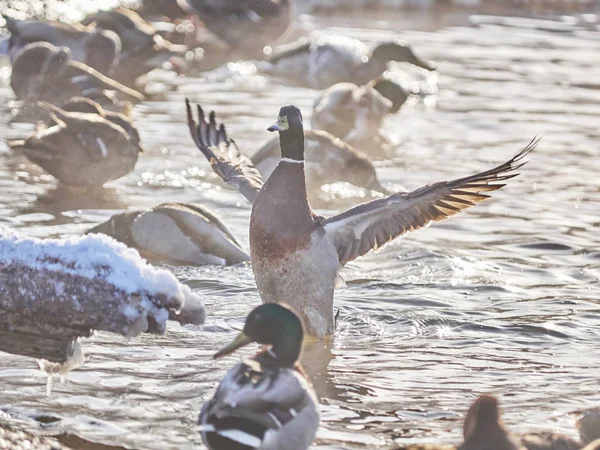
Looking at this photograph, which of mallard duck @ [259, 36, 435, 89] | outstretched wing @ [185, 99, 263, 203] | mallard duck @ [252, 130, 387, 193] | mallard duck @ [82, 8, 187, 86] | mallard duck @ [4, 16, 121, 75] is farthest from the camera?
mallard duck @ [259, 36, 435, 89]

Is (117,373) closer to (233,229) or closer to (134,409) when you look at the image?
(134,409)

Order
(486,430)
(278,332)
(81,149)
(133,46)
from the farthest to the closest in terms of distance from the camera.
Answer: (133,46) → (81,149) → (278,332) → (486,430)

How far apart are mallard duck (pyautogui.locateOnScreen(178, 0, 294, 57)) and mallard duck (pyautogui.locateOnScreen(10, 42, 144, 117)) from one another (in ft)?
22.5

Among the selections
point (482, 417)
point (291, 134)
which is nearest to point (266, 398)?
point (482, 417)

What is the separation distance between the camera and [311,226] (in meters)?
7.12

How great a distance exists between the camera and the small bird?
15.5 ft

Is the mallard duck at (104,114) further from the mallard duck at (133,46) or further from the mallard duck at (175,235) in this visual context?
the mallard duck at (133,46)

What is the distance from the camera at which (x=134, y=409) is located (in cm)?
563

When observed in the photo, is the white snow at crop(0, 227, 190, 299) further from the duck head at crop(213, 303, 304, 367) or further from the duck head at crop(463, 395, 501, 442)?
the duck head at crop(463, 395, 501, 442)

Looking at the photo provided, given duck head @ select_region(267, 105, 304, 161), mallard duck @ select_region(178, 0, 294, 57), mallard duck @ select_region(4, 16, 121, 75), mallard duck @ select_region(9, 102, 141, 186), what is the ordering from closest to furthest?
duck head @ select_region(267, 105, 304, 161), mallard duck @ select_region(9, 102, 141, 186), mallard duck @ select_region(4, 16, 121, 75), mallard duck @ select_region(178, 0, 294, 57)

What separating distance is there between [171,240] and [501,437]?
13.4ft

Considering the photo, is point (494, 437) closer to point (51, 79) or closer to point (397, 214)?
point (397, 214)


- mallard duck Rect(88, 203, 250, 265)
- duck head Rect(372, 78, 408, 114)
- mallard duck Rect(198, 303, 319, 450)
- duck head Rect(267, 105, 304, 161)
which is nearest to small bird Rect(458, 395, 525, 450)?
mallard duck Rect(198, 303, 319, 450)

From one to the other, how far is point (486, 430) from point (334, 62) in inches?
474
